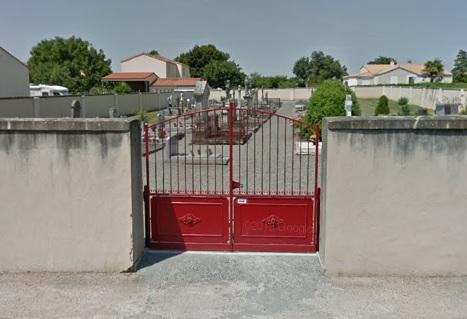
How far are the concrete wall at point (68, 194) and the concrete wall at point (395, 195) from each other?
7.78 feet

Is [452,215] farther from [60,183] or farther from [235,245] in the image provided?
[60,183]

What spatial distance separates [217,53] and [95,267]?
7515cm

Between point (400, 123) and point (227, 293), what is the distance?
104 inches

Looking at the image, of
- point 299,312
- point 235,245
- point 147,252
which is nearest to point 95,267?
point 147,252

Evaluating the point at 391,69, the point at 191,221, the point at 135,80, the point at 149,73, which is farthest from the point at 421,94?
the point at 391,69

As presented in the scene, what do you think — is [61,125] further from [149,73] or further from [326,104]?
[149,73]

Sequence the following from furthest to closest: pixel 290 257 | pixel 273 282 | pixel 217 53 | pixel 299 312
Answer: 1. pixel 217 53
2. pixel 290 257
3. pixel 273 282
4. pixel 299 312

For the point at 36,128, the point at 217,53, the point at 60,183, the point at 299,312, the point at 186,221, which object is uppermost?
the point at 217,53

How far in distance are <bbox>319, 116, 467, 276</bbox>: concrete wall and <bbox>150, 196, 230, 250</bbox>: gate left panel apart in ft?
4.47

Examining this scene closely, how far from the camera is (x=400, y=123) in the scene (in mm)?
4555

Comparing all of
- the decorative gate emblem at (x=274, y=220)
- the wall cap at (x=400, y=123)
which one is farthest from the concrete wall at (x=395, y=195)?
the decorative gate emblem at (x=274, y=220)

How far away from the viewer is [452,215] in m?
4.70

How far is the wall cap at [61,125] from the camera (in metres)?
4.64

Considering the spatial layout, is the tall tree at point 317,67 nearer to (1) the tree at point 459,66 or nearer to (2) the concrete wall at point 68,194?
(1) the tree at point 459,66
